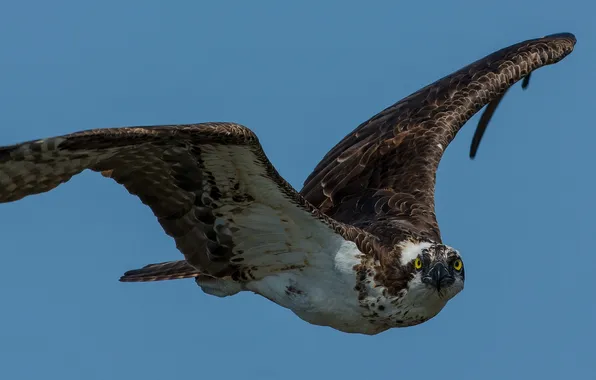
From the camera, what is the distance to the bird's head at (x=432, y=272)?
12.4 m

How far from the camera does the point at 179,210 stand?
12250 mm

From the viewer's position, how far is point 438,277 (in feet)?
40.6

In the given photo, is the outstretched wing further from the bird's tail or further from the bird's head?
the bird's tail

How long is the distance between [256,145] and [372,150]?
4055 millimetres

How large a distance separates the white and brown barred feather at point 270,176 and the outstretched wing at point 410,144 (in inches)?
0.5

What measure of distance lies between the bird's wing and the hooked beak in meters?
0.67

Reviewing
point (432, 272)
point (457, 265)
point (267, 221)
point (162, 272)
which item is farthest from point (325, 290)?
point (162, 272)

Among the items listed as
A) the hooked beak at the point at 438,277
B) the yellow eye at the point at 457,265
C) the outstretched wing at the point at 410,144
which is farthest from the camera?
the outstretched wing at the point at 410,144

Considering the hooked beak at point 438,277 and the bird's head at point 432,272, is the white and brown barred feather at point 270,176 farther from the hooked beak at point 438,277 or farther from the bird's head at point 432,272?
the hooked beak at point 438,277

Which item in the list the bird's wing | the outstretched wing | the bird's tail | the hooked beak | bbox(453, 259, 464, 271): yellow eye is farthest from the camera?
the outstretched wing

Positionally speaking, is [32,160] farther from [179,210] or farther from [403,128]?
[403,128]

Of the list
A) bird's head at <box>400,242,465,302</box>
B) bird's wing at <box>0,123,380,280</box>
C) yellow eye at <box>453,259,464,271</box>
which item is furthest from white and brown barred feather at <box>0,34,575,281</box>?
yellow eye at <box>453,259,464,271</box>

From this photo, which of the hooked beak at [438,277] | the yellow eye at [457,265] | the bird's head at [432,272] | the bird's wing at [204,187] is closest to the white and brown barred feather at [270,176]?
the bird's wing at [204,187]

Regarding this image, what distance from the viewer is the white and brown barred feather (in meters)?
11.0
